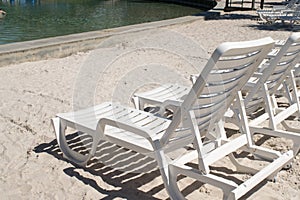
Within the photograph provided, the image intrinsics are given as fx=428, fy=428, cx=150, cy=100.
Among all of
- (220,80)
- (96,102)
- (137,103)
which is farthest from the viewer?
(96,102)

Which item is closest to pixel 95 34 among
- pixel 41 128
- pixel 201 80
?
pixel 41 128

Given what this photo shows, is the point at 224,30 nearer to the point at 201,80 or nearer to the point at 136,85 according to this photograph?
the point at 136,85

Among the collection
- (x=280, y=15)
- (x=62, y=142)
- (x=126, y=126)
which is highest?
(x=280, y=15)

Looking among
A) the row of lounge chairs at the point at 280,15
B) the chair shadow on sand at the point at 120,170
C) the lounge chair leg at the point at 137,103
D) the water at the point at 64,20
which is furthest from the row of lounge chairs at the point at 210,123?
the row of lounge chairs at the point at 280,15

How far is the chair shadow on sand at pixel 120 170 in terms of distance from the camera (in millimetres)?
3219

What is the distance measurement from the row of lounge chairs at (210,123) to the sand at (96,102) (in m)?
0.20

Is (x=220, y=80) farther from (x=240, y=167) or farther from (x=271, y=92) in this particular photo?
(x=271, y=92)

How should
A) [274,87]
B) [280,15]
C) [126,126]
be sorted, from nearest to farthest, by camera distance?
[126,126] → [274,87] → [280,15]

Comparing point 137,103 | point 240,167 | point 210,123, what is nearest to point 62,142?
point 137,103

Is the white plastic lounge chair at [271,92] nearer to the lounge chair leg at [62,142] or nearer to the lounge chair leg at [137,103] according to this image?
the lounge chair leg at [137,103]

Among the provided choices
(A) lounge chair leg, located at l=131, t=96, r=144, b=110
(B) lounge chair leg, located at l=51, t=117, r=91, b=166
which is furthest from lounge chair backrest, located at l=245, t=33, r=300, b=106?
(B) lounge chair leg, located at l=51, t=117, r=91, b=166

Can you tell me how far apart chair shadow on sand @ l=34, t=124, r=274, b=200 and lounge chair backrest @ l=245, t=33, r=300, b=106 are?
0.60 meters

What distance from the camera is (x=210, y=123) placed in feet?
9.96

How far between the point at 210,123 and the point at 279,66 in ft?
3.36
